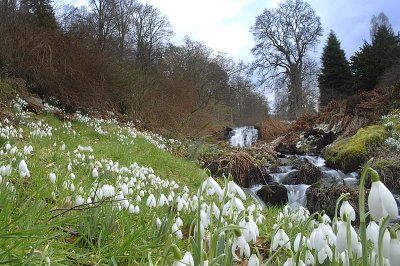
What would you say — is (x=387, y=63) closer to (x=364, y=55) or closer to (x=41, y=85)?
(x=364, y=55)

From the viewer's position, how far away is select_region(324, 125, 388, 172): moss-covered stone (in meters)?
11.5

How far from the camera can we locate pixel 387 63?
23969mm

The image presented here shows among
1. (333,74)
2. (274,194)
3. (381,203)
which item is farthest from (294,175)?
(333,74)

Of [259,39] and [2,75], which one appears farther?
[259,39]

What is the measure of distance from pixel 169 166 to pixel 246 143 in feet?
51.1

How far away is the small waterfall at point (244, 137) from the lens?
24691mm

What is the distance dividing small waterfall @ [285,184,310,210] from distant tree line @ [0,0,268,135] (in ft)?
23.8

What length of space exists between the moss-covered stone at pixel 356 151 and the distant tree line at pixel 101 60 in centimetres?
630

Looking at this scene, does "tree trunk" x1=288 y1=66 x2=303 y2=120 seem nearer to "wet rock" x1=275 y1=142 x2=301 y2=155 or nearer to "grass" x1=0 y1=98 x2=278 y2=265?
"wet rock" x1=275 y1=142 x2=301 y2=155

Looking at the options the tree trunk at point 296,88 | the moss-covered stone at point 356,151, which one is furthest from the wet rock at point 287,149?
the tree trunk at point 296,88

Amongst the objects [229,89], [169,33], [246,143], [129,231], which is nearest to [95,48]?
[246,143]

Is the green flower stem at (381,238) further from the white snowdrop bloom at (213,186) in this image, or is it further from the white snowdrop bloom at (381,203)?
the white snowdrop bloom at (213,186)

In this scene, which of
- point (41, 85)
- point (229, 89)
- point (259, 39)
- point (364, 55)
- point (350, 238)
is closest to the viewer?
point (350, 238)

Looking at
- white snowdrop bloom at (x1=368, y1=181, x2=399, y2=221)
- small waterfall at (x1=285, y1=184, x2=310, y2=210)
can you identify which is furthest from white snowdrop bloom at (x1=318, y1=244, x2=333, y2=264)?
small waterfall at (x1=285, y1=184, x2=310, y2=210)
